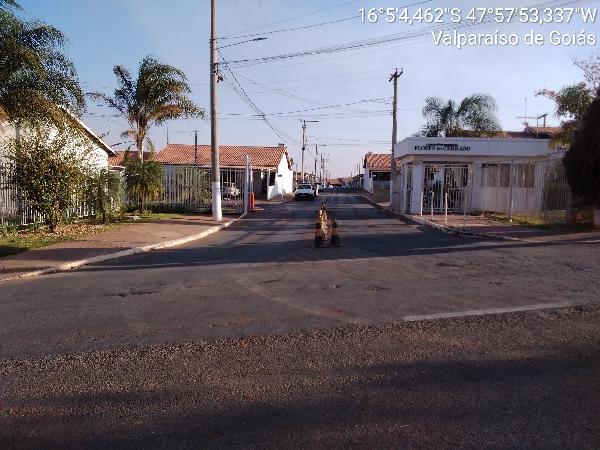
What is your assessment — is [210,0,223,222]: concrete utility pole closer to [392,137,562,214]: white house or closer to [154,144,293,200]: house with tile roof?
[392,137,562,214]: white house

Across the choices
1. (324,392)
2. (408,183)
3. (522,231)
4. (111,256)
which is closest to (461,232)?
(522,231)

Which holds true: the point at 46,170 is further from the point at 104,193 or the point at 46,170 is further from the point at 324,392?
the point at 324,392

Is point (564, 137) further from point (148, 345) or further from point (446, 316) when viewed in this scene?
point (148, 345)

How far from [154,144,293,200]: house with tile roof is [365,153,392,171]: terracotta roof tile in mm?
24911

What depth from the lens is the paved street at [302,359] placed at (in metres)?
4.05

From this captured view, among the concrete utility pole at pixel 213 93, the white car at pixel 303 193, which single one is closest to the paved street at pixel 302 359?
the concrete utility pole at pixel 213 93

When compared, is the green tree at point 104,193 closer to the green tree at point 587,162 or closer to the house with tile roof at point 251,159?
the green tree at point 587,162

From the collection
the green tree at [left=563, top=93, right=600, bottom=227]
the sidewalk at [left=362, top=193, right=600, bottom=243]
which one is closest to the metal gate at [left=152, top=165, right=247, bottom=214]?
the sidewalk at [left=362, top=193, right=600, bottom=243]

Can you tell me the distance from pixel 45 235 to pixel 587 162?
1605 centimetres

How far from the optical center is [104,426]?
4133 millimetres

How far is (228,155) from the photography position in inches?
2162

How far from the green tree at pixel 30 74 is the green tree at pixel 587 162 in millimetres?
14973

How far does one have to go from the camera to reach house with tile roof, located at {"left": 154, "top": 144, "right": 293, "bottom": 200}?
51.8 meters

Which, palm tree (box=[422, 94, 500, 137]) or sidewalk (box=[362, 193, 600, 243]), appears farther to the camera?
palm tree (box=[422, 94, 500, 137])
